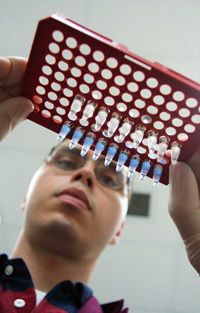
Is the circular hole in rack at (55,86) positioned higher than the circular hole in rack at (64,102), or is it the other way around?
the circular hole in rack at (55,86)

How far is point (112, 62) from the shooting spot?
2.25 feet

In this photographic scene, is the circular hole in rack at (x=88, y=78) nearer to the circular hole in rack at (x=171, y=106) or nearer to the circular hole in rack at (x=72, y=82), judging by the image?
the circular hole in rack at (x=72, y=82)

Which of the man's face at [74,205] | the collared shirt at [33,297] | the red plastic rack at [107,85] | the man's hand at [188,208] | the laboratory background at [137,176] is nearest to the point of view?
the red plastic rack at [107,85]

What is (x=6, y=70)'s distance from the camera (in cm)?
78

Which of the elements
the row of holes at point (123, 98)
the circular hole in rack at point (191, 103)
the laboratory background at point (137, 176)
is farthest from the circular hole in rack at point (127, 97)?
the laboratory background at point (137, 176)

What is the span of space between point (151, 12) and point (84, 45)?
114 centimetres

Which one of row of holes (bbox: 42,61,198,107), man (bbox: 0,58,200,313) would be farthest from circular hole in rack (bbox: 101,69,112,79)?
man (bbox: 0,58,200,313)

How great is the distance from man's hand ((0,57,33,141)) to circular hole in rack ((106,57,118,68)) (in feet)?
0.65

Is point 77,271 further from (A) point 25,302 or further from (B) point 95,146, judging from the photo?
(B) point 95,146

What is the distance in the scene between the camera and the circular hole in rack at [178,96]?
681 mm

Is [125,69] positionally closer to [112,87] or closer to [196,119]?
[112,87]

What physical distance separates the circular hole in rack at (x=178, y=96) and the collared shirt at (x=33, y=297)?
0.65 metres

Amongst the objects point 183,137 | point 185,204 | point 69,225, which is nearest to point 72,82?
point 183,137

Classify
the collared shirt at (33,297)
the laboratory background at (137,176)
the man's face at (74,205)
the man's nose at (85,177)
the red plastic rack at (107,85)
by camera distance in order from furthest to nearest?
the laboratory background at (137,176)
the man's nose at (85,177)
the man's face at (74,205)
the collared shirt at (33,297)
the red plastic rack at (107,85)
